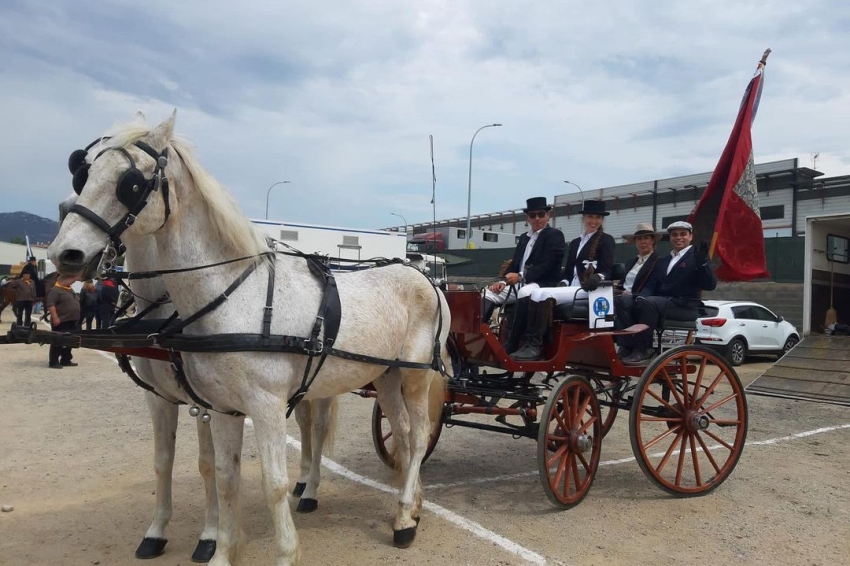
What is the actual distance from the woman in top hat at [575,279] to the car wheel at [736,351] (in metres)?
9.49

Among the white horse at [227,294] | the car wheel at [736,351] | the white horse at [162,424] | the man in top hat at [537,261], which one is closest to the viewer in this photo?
the white horse at [227,294]

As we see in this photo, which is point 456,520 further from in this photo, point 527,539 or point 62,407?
point 62,407

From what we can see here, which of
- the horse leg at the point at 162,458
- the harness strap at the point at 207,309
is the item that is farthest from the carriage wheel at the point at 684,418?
the horse leg at the point at 162,458

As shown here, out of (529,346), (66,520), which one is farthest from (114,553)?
(529,346)

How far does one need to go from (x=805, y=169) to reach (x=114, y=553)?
4018 centimetres

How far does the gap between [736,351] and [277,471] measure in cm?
Answer: 1313

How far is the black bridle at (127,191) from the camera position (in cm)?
277

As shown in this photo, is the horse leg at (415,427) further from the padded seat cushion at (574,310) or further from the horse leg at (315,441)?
the padded seat cushion at (574,310)

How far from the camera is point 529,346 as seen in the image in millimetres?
5176

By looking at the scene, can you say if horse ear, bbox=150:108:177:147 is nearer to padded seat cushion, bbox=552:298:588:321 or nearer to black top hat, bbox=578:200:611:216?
padded seat cushion, bbox=552:298:588:321

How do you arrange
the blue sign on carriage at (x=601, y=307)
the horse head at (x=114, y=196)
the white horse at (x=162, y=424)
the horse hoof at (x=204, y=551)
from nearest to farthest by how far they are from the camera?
the horse head at (x=114, y=196), the white horse at (x=162, y=424), the horse hoof at (x=204, y=551), the blue sign on carriage at (x=601, y=307)

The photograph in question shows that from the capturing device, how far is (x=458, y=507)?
4828mm

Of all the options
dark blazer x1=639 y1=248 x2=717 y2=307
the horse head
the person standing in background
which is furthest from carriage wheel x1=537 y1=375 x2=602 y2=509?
the person standing in background

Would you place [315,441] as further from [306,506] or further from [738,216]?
[738,216]
